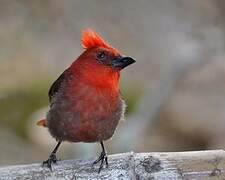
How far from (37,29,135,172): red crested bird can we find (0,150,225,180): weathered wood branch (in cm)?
71

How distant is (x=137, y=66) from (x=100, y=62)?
5270 mm

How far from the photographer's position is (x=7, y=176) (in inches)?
120

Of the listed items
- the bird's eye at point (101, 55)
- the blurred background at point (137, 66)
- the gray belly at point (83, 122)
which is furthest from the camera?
the blurred background at point (137, 66)

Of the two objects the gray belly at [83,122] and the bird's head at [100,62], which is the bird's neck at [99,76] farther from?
the gray belly at [83,122]

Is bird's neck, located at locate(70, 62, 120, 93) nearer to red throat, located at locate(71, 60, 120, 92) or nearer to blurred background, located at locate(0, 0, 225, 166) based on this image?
red throat, located at locate(71, 60, 120, 92)

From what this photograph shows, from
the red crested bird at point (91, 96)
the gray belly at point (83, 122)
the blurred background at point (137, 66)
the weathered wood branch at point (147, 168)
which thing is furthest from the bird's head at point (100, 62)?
the blurred background at point (137, 66)

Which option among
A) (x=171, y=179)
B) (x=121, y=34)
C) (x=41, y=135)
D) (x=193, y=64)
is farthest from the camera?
(x=121, y=34)

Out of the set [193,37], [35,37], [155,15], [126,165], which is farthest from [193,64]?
[126,165]

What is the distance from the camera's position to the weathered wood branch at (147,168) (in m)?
3.01

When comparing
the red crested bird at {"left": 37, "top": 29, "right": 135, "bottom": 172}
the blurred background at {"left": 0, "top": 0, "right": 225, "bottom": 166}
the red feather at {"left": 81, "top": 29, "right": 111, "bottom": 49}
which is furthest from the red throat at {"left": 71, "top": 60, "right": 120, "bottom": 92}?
the blurred background at {"left": 0, "top": 0, "right": 225, "bottom": 166}

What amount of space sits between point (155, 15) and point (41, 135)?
188 centimetres

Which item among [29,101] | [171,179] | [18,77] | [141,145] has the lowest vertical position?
[171,179]

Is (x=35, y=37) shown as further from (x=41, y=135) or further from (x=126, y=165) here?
(x=126, y=165)

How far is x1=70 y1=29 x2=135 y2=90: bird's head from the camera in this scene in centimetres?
398
